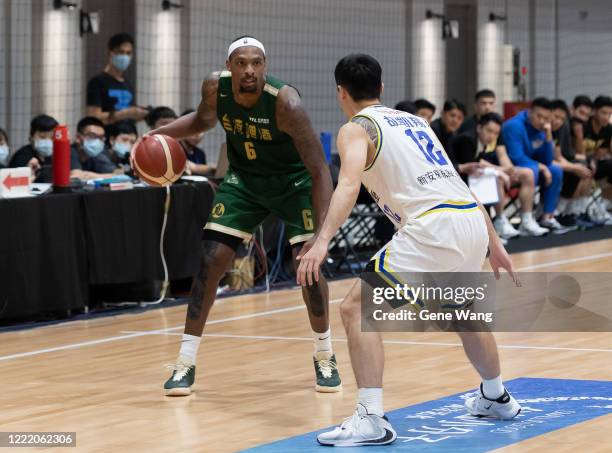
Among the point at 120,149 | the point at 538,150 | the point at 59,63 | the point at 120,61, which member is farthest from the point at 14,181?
the point at 538,150

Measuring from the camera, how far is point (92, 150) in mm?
9680

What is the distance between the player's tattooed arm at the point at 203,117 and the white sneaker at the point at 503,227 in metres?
6.96

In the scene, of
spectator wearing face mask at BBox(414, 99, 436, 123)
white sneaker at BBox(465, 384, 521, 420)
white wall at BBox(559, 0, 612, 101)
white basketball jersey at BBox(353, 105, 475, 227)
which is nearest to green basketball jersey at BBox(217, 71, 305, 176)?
white basketball jersey at BBox(353, 105, 475, 227)

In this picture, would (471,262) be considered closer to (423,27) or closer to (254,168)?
(254,168)

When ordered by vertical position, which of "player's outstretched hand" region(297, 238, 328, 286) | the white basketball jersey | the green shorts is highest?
the white basketball jersey

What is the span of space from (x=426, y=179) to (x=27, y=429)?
189cm

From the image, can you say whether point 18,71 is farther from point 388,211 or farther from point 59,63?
point 388,211

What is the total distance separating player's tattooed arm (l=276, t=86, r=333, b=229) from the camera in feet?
18.5

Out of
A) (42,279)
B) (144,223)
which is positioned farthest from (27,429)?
(144,223)

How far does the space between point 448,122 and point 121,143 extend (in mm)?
3692

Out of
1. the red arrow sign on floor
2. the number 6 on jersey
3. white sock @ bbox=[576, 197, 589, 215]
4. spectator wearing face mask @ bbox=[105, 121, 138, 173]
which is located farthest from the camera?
white sock @ bbox=[576, 197, 589, 215]

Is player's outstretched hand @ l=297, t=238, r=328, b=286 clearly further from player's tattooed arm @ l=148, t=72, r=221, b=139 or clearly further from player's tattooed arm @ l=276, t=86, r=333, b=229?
player's tattooed arm @ l=148, t=72, r=221, b=139

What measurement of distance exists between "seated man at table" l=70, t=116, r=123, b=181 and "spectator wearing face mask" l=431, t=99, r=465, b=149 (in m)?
3.76

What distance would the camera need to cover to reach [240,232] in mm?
5883
